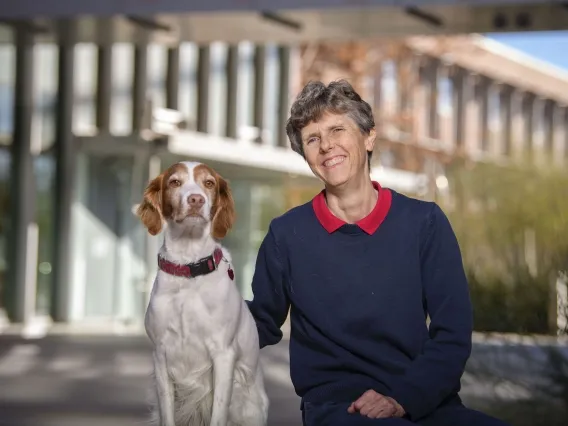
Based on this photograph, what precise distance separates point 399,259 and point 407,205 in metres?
0.18

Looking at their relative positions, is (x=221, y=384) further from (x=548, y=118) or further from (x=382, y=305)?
(x=548, y=118)

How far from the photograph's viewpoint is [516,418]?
5.85 meters

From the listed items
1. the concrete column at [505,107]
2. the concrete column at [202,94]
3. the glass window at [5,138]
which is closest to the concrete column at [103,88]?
the glass window at [5,138]

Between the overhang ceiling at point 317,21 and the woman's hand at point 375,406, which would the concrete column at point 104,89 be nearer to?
the overhang ceiling at point 317,21

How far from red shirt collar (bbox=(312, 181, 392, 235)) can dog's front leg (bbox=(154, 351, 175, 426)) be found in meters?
0.59

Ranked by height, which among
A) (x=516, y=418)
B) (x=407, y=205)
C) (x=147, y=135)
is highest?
(x=147, y=135)

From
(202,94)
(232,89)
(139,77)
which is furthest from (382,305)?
(232,89)

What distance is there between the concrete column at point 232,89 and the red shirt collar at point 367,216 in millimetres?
14235

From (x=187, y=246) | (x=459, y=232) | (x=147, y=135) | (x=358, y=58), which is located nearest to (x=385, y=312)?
(x=187, y=246)

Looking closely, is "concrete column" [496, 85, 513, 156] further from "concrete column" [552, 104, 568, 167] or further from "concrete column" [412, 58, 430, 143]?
"concrete column" [412, 58, 430, 143]

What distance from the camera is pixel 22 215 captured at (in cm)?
1570

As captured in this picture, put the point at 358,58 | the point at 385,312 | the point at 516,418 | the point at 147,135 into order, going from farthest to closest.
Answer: the point at 358,58
the point at 147,135
the point at 516,418
the point at 385,312

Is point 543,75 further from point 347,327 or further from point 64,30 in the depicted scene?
point 347,327

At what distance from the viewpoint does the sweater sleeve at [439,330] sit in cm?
336
